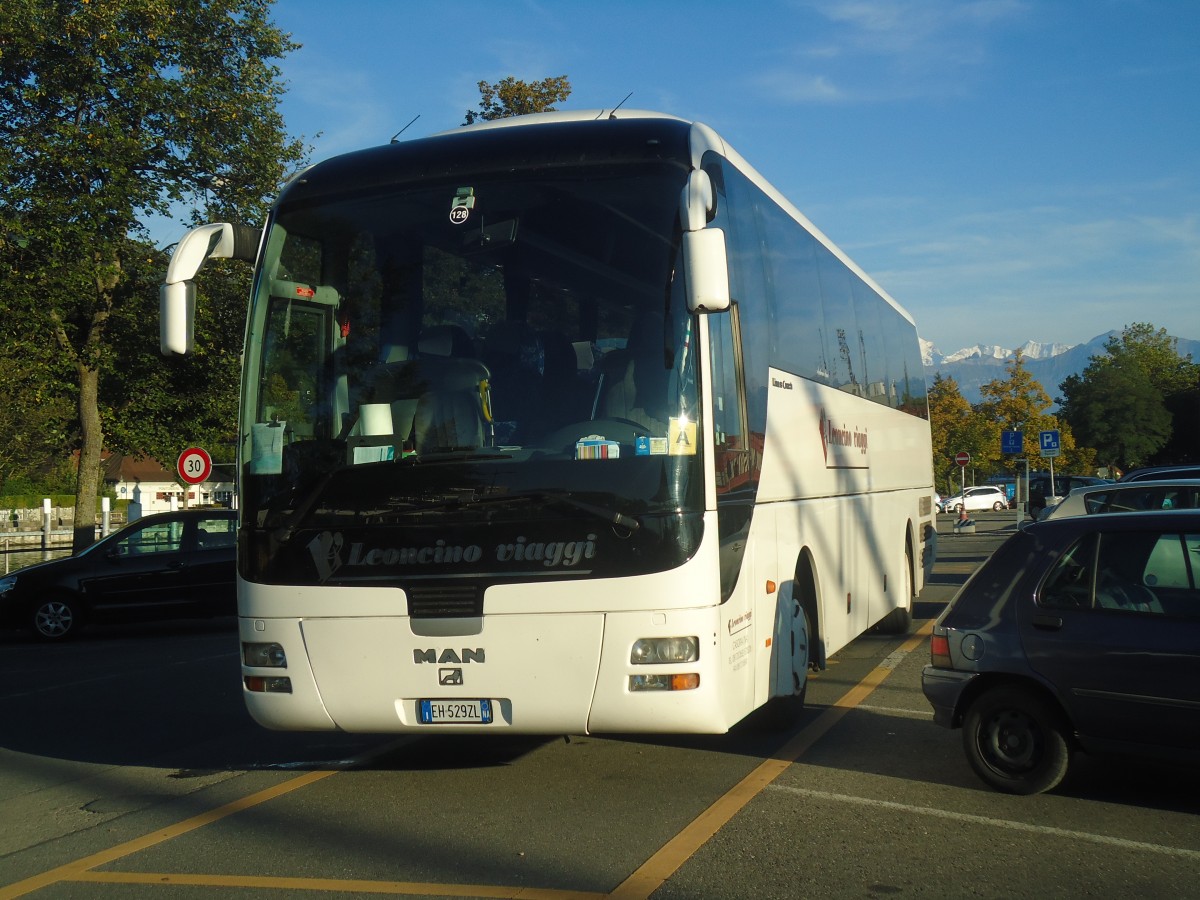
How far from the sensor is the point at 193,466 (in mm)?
24078

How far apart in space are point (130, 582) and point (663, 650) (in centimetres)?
1314

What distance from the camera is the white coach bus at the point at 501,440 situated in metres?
6.38

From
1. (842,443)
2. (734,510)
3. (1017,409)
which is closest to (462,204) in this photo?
(734,510)

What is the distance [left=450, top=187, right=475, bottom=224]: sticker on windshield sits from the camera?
7023 millimetres

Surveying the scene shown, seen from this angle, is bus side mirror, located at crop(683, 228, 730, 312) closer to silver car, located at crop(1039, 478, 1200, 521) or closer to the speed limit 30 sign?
silver car, located at crop(1039, 478, 1200, 521)

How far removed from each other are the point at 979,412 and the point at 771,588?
7675 centimetres

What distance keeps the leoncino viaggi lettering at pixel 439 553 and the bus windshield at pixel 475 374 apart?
18 mm

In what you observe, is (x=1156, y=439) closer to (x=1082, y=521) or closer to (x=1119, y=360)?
(x=1119, y=360)

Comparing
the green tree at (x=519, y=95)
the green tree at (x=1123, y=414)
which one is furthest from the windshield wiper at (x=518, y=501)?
the green tree at (x=1123, y=414)

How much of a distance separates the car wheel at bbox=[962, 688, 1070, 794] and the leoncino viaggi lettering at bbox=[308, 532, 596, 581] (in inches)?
89.2

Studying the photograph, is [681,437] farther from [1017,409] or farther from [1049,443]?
[1017,409]

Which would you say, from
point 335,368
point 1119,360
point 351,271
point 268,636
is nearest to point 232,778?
point 268,636

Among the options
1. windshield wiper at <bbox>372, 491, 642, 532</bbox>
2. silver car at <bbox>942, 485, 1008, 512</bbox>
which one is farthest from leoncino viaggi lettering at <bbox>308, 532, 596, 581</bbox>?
silver car at <bbox>942, 485, 1008, 512</bbox>

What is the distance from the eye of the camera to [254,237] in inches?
A: 298
